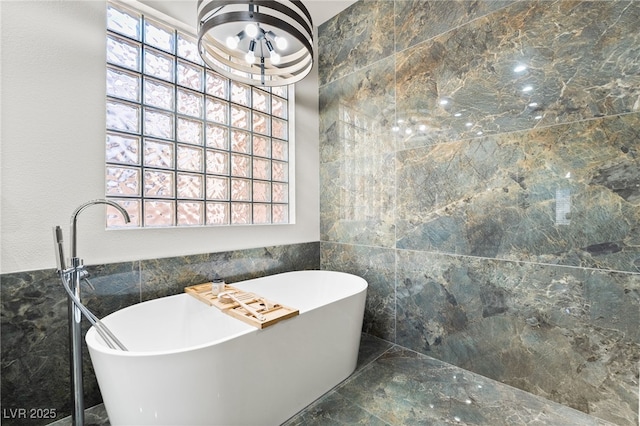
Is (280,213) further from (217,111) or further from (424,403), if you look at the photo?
(424,403)

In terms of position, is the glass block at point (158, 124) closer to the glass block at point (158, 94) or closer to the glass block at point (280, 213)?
the glass block at point (158, 94)

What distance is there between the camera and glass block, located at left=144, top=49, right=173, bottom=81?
1.86m

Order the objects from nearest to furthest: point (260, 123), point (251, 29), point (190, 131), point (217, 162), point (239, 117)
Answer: point (251, 29), point (190, 131), point (217, 162), point (239, 117), point (260, 123)

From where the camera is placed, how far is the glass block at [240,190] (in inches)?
90.7

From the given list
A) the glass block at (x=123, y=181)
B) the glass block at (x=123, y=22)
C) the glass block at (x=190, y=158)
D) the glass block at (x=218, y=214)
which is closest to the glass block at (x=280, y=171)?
the glass block at (x=218, y=214)

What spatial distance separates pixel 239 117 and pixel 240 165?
0.42m

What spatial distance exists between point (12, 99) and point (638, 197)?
123 inches

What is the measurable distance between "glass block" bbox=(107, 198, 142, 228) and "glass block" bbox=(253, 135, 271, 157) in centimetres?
105

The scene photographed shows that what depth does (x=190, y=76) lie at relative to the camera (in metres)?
2.06

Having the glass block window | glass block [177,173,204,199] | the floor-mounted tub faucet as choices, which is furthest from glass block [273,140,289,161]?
the floor-mounted tub faucet

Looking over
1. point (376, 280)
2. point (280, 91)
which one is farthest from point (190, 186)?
point (376, 280)

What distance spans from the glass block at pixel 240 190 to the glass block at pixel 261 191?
0.22 feet

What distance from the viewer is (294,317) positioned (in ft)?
4.67

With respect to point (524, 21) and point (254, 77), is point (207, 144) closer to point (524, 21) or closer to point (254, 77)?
point (254, 77)
